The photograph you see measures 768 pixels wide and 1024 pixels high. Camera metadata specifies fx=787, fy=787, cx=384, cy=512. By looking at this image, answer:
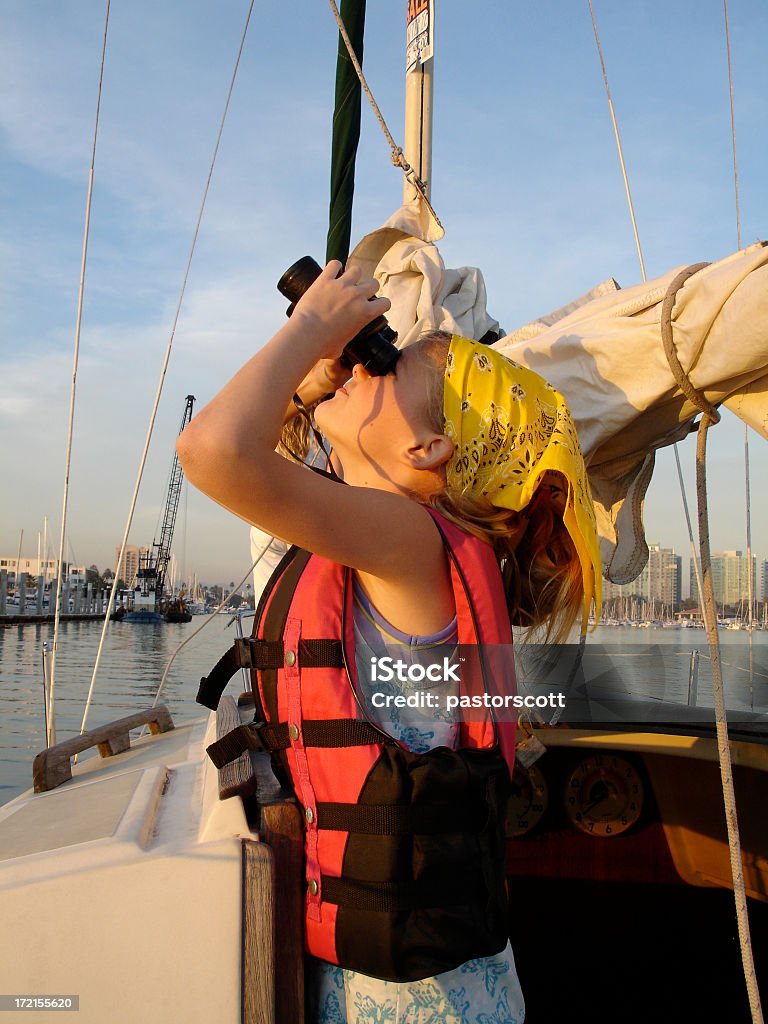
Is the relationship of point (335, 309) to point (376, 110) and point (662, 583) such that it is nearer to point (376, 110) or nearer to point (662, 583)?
Result: point (376, 110)

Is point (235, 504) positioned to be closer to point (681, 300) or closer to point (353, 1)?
point (681, 300)

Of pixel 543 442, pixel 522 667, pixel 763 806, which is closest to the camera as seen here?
pixel 543 442

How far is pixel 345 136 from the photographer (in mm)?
2703

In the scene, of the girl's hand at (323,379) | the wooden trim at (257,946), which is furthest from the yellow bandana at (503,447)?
the wooden trim at (257,946)

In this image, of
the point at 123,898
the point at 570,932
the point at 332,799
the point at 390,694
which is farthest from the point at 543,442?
the point at 570,932

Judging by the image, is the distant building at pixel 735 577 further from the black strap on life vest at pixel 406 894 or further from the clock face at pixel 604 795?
the black strap on life vest at pixel 406 894

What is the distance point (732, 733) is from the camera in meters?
2.28

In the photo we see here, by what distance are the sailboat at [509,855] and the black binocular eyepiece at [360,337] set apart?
28.3 inches

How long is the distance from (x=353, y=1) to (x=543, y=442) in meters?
2.40

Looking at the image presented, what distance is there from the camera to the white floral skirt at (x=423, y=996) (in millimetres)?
1107

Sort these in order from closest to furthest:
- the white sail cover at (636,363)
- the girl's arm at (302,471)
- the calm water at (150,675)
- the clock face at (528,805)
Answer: the girl's arm at (302,471) < the white sail cover at (636,363) < the calm water at (150,675) < the clock face at (528,805)

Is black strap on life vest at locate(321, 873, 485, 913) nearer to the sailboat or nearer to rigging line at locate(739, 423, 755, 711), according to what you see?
the sailboat

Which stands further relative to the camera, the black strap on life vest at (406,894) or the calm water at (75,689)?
the calm water at (75,689)

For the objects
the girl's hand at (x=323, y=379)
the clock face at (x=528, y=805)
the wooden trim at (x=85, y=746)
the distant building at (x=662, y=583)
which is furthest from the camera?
the clock face at (x=528, y=805)
